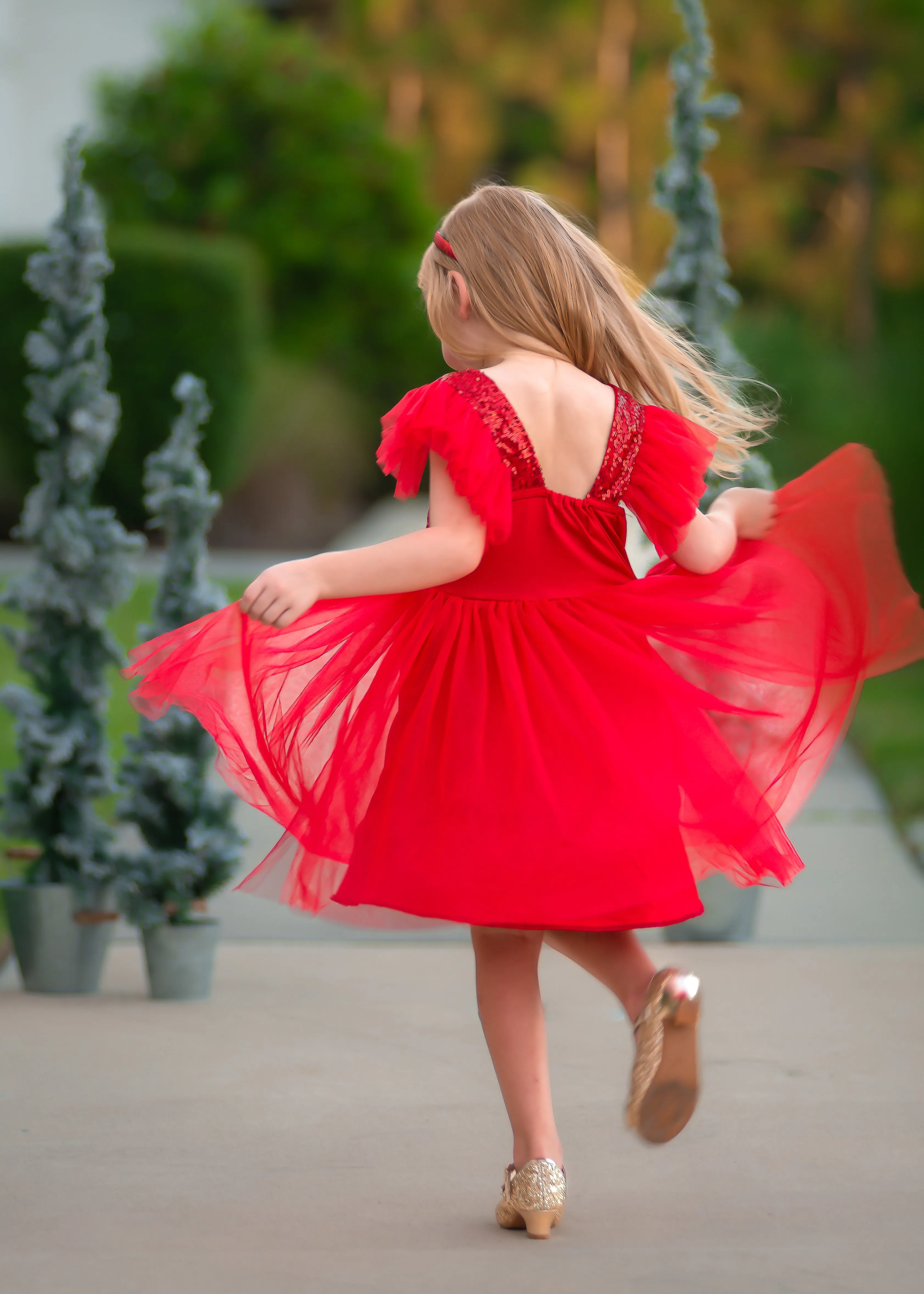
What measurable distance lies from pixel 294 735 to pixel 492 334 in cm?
85

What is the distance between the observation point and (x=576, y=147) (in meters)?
28.4

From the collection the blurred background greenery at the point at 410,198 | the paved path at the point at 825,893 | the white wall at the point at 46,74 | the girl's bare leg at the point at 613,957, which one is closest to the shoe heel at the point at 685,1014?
the girl's bare leg at the point at 613,957

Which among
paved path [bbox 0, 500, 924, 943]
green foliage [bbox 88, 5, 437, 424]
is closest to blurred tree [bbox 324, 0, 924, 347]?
green foliage [bbox 88, 5, 437, 424]

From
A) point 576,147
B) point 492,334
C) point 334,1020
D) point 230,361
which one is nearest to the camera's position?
point 492,334

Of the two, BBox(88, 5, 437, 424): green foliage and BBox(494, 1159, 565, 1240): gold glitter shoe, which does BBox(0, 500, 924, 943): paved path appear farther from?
BBox(88, 5, 437, 424): green foliage

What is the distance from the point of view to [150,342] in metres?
14.0

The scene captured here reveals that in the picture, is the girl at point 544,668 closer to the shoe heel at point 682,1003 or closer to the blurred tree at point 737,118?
the shoe heel at point 682,1003

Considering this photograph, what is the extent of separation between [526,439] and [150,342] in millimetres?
11690

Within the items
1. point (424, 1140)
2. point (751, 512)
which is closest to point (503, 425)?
point (751, 512)

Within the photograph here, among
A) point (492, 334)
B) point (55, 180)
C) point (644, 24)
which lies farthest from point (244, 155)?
point (492, 334)

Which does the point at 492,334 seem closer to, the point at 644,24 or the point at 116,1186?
the point at 116,1186

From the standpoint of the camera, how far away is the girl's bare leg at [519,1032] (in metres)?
2.84

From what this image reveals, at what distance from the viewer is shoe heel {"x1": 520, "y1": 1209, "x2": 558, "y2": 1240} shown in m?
2.83

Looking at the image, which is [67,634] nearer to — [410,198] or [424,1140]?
[424,1140]
